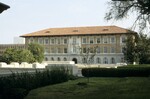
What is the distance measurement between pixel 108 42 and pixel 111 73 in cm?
6480

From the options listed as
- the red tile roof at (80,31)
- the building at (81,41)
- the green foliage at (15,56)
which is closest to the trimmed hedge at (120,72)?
the green foliage at (15,56)

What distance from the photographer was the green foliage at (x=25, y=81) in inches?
730

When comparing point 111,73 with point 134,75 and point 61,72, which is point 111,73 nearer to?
point 134,75

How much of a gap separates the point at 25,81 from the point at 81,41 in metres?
88.5

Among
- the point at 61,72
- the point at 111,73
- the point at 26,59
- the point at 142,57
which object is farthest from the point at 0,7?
the point at 142,57

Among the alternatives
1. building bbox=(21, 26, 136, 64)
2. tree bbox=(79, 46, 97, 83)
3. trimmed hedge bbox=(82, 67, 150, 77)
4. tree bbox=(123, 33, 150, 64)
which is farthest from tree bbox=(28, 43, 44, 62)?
trimmed hedge bbox=(82, 67, 150, 77)

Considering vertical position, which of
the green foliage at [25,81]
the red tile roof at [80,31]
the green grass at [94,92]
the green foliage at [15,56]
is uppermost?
the red tile roof at [80,31]

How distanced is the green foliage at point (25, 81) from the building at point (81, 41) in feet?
236

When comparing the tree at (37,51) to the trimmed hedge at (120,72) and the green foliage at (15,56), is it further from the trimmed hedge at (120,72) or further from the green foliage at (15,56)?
the trimmed hedge at (120,72)

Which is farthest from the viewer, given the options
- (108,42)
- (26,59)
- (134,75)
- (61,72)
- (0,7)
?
(108,42)

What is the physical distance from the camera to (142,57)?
8538 centimetres

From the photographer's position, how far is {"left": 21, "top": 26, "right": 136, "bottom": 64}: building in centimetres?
10531

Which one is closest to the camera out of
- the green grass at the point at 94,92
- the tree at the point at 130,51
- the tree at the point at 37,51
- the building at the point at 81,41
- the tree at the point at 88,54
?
the green grass at the point at 94,92

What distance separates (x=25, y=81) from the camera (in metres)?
22.6
